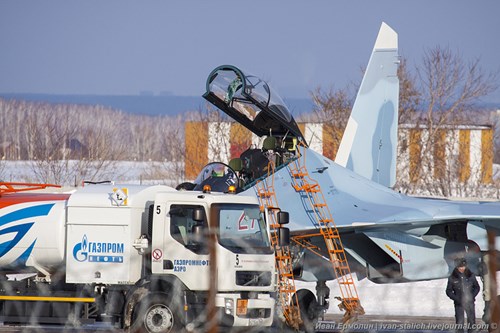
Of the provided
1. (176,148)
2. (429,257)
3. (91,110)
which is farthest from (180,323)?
(91,110)

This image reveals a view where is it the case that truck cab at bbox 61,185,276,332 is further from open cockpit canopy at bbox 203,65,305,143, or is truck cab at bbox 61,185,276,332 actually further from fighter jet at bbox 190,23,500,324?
open cockpit canopy at bbox 203,65,305,143

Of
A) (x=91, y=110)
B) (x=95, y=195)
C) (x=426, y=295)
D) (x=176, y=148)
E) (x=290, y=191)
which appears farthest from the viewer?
(x=91, y=110)

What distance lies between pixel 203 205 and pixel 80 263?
200 centimetres

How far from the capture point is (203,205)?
42.3 ft

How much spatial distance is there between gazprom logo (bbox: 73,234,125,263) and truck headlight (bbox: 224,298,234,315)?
5.51ft

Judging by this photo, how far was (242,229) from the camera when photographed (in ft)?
42.4

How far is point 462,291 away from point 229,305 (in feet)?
14.8

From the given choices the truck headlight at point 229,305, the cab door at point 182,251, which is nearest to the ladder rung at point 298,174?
the cab door at point 182,251

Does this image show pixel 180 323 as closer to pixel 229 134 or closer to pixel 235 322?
pixel 235 322

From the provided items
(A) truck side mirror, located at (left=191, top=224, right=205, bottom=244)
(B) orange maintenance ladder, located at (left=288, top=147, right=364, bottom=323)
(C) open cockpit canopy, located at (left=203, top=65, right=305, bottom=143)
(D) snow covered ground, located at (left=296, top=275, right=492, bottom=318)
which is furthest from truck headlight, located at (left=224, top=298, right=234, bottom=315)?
(D) snow covered ground, located at (left=296, top=275, right=492, bottom=318)

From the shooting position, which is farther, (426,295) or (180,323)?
(426,295)

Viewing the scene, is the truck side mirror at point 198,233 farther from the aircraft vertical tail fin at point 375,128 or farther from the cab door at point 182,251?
the aircraft vertical tail fin at point 375,128

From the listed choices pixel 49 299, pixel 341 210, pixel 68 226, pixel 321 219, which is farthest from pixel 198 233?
pixel 341 210

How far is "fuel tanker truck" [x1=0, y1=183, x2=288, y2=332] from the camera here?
1249 cm
